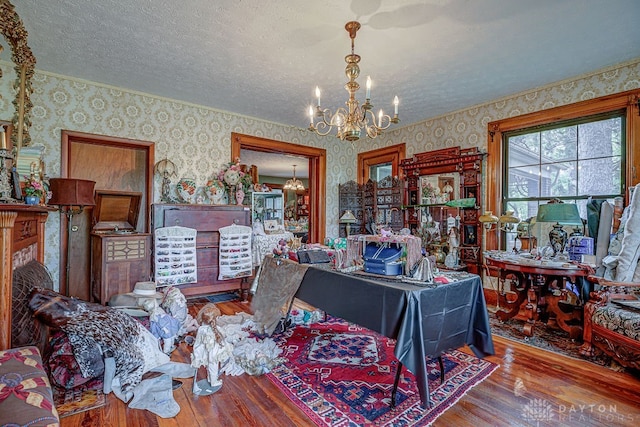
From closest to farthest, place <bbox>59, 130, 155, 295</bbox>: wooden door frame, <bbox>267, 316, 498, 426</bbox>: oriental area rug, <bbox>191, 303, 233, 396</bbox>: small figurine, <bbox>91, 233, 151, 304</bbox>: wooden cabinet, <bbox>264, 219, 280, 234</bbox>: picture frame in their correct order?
1. <bbox>267, 316, 498, 426</bbox>: oriental area rug
2. <bbox>191, 303, 233, 396</bbox>: small figurine
3. <bbox>91, 233, 151, 304</bbox>: wooden cabinet
4. <bbox>59, 130, 155, 295</bbox>: wooden door frame
5. <bbox>264, 219, 280, 234</bbox>: picture frame

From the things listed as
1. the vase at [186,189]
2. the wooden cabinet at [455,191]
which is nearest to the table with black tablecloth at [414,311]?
the wooden cabinet at [455,191]

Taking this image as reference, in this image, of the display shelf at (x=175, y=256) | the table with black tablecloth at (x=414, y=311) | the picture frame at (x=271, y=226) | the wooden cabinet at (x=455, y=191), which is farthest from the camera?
the picture frame at (x=271, y=226)

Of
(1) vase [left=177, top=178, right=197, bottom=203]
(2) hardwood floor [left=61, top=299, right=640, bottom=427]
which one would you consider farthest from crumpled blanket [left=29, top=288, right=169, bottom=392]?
(1) vase [left=177, top=178, right=197, bottom=203]

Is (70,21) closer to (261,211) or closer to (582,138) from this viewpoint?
(261,211)

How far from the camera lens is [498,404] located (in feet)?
6.33

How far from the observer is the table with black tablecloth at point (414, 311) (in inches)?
67.1

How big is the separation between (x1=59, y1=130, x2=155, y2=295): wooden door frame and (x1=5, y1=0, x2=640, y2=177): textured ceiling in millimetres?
673

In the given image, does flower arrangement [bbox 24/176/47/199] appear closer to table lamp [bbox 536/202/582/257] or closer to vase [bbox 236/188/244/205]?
vase [bbox 236/188/244/205]

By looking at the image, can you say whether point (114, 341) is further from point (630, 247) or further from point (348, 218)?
point (630, 247)

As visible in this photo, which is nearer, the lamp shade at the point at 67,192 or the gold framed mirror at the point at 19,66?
the gold framed mirror at the point at 19,66

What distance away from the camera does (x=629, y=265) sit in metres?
2.77

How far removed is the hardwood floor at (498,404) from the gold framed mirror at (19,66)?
2.34 meters

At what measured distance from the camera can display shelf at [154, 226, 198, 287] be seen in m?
3.73

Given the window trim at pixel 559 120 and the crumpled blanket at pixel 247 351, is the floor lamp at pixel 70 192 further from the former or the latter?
the window trim at pixel 559 120
